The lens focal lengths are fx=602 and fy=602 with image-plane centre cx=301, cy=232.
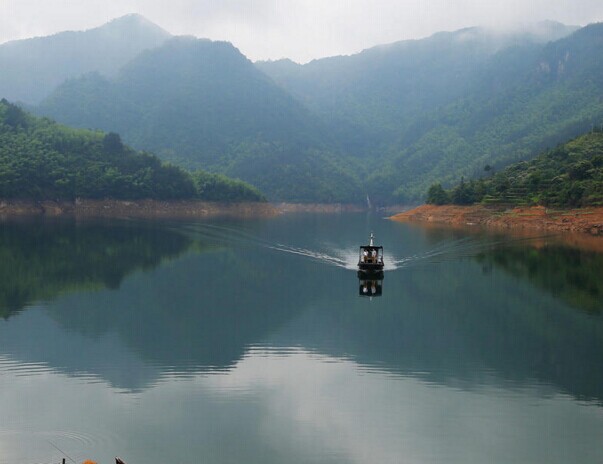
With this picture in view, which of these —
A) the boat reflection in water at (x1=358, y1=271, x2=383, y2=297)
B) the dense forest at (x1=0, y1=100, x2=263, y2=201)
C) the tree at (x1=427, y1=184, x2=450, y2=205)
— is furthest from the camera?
the tree at (x1=427, y1=184, x2=450, y2=205)

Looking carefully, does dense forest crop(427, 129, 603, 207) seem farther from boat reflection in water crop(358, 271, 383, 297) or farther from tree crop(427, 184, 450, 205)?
boat reflection in water crop(358, 271, 383, 297)

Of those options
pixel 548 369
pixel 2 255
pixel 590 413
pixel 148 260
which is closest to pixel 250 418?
pixel 590 413

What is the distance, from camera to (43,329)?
28.1 metres

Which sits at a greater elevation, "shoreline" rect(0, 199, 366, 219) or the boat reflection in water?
"shoreline" rect(0, 199, 366, 219)

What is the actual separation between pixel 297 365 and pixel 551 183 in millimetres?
91707

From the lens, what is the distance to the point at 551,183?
10331 cm

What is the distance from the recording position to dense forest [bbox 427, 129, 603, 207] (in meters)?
94.1

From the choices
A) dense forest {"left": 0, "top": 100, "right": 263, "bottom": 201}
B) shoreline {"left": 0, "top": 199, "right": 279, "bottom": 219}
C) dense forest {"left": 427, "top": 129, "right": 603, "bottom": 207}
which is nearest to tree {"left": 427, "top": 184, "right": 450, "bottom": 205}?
dense forest {"left": 427, "top": 129, "right": 603, "bottom": 207}

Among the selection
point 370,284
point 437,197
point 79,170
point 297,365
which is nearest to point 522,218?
point 437,197

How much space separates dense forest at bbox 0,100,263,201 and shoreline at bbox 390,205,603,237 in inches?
2466

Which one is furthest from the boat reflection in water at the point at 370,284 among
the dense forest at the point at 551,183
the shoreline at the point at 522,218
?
the dense forest at the point at 551,183

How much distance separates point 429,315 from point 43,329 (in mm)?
19846

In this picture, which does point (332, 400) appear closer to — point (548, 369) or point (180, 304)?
point (548, 369)

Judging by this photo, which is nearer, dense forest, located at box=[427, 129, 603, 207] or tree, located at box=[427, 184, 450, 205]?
dense forest, located at box=[427, 129, 603, 207]
